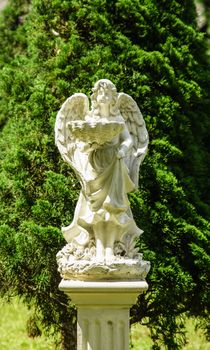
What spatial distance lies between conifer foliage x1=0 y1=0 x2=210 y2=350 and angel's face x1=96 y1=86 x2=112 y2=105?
2.54m

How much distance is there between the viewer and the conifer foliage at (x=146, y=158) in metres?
8.61

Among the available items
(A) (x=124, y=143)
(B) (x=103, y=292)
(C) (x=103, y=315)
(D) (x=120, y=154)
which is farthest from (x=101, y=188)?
(C) (x=103, y=315)

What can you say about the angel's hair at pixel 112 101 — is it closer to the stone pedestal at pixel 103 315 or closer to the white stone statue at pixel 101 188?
the white stone statue at pixel 101 188

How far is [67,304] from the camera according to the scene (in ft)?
29.0

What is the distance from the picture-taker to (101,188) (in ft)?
20.2

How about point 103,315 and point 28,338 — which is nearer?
point 103,315

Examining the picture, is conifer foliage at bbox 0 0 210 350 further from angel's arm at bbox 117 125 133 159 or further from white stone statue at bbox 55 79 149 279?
angel's arm at bbox 117 125 133 159

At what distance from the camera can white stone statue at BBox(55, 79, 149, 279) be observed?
596 cm

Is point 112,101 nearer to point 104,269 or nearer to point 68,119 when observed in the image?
point 68,119

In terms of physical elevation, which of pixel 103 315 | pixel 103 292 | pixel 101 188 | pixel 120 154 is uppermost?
pixel 120 154

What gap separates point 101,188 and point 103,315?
3.57ft

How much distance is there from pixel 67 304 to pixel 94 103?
343cm

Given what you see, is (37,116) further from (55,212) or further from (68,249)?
(68,249)

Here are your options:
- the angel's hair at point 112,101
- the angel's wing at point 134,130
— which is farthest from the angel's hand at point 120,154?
the angel's hair at point 112,101
